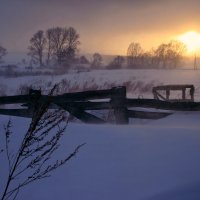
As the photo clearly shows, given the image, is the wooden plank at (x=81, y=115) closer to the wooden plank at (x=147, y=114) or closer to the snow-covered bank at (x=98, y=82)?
the wooden plank at (x=147, y=114)

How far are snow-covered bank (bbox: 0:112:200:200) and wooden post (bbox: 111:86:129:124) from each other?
1814mm

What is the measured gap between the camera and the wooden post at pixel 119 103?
6379 mm

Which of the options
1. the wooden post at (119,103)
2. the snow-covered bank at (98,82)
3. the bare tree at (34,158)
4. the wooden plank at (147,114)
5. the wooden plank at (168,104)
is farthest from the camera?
the snow-covered bank at (98,82)

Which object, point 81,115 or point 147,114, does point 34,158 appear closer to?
point 81,115

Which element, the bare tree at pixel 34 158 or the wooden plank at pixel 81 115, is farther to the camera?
the wooden plank at pixel 81 115

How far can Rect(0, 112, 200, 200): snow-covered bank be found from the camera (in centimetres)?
314

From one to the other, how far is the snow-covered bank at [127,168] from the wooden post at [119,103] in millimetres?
1814

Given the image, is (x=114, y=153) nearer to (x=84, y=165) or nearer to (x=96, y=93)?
(x=84, y=165)

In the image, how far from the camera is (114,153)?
12.6 feet

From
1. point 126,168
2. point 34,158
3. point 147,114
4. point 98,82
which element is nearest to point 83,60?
point 98,82

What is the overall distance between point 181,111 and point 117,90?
140 centimetres

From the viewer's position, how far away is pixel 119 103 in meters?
6.39

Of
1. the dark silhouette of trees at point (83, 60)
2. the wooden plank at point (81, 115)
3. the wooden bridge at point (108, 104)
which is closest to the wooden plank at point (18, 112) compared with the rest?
the wooden bridge at point (108, 104)

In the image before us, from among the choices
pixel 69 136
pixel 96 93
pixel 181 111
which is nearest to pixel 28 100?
pixel 96 93
